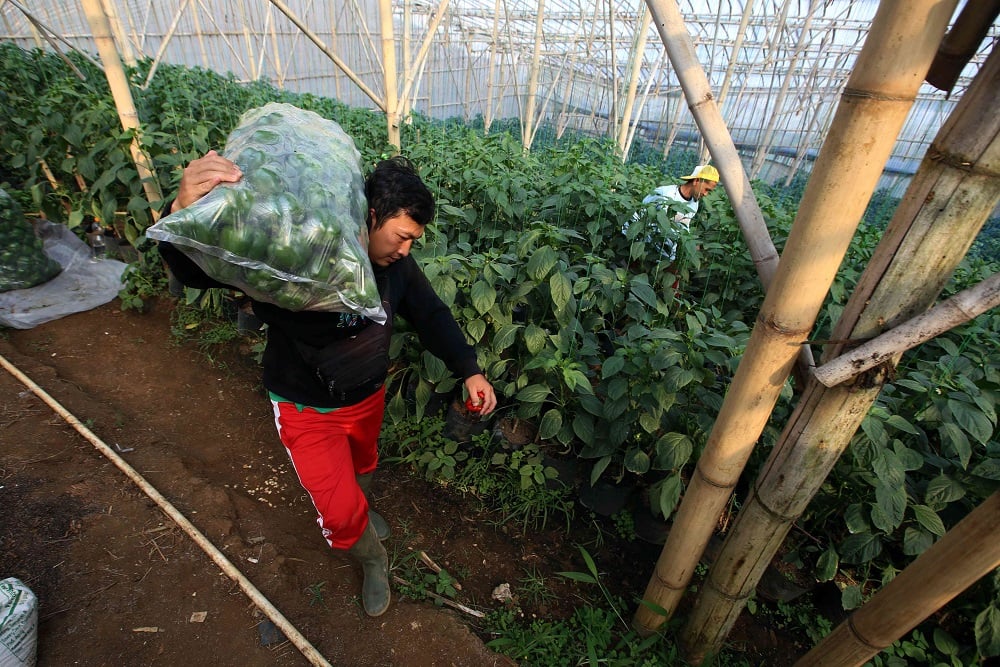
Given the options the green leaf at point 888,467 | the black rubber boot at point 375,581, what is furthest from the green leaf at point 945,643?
the black rubber boot at point 375,581

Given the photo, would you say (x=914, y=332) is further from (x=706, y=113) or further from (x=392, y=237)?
(x=392, y=237)

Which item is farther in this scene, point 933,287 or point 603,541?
point 603,541

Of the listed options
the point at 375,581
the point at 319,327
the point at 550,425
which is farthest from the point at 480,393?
the point at 375,581

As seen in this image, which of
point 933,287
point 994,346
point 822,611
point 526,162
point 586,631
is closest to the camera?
point 933,287

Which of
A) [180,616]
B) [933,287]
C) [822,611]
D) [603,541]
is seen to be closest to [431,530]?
[603,541]

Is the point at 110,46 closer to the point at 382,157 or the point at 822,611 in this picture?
the point at 382,157

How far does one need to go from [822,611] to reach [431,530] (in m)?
1.70

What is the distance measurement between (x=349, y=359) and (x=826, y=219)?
1283 millimetres

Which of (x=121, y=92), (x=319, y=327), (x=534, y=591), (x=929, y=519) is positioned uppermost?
(x=121, y=92)

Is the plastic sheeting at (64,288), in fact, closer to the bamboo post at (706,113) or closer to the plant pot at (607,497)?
the plant pot at (607,497)

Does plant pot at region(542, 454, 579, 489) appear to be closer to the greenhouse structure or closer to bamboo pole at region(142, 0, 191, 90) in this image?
the greenhouse structure

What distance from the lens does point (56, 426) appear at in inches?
102

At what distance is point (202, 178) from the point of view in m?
1.19

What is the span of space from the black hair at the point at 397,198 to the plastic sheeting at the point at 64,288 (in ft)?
10.6
